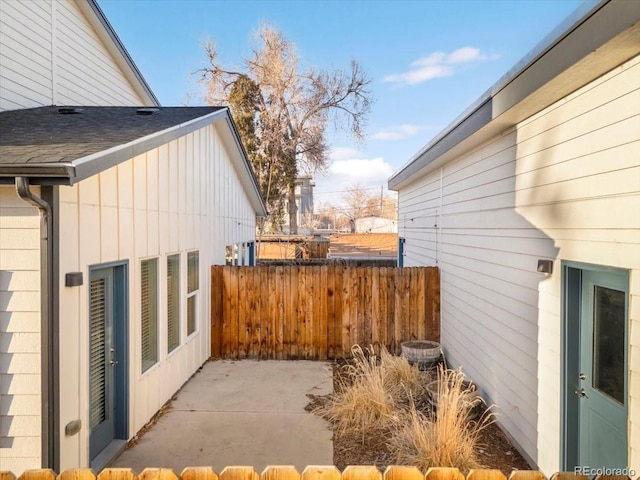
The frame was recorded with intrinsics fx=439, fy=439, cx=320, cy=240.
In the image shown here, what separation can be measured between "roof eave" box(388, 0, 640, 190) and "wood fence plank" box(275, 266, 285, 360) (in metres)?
4.06

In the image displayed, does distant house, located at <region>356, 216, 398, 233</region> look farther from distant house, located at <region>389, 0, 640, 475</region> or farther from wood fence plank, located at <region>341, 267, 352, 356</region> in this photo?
distant house, located at <region>389, 0, 640, 475</region>

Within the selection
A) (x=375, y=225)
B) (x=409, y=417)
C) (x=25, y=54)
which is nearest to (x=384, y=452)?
(x=409, y=417)

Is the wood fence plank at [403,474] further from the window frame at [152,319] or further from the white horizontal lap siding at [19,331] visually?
the window frame at [152,319]

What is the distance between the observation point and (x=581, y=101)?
3.32 m

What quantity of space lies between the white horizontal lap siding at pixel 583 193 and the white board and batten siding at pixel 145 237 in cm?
399

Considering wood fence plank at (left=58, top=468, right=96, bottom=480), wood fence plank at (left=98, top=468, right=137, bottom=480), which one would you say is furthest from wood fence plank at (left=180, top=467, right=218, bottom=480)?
wood fence plank at (left=58, top=468, right=96, bottom=480)

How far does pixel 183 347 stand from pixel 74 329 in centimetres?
289

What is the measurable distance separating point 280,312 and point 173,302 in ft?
7.57

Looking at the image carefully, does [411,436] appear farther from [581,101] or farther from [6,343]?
[6,343]

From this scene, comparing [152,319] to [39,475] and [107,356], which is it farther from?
[39,475]

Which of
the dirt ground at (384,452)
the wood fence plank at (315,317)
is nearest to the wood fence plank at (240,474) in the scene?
the dirt ground at (384,452)

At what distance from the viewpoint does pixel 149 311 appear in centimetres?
532

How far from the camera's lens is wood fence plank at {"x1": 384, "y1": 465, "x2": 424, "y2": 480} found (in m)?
1.97

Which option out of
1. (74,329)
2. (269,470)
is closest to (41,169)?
(74,329)
